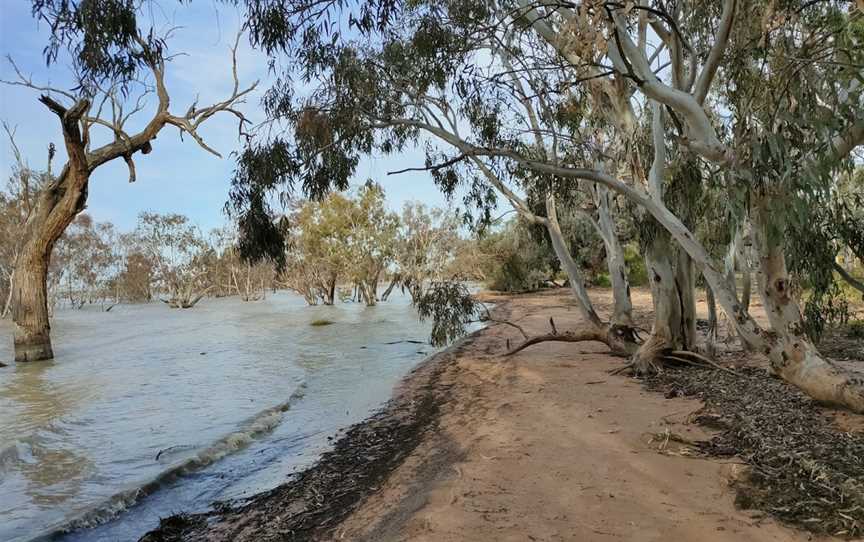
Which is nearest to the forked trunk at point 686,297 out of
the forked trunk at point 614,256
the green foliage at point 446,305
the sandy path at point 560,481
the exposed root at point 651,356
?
the exposed root at point 651,356

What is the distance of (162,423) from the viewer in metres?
6.86

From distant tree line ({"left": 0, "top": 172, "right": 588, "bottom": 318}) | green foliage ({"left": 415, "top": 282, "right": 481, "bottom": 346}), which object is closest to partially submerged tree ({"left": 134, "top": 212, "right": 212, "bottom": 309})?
distant tree line ({"left": 0, "top": 172, "right": 588, "bottom": 318})

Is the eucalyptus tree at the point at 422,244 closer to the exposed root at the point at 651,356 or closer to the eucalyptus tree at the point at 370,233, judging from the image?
the eucalyptus tree at the point at 370,233

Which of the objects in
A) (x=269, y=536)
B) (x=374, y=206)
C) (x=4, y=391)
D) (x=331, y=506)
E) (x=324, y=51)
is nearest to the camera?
(x=269, y=536)

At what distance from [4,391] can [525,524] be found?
968 cm

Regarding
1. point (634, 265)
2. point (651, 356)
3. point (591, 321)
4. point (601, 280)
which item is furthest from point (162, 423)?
point (601, 280)

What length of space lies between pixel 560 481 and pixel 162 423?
521cm

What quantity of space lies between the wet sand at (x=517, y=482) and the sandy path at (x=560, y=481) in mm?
11

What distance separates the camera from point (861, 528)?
2600 millimetres

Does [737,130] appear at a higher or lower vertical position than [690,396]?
higher

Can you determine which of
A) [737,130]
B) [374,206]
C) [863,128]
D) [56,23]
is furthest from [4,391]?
[374,206]

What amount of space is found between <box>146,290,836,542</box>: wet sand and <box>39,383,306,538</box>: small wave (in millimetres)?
645

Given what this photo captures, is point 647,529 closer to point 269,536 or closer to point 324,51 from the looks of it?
point 269,536

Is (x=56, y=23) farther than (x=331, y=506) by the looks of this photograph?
Yes
